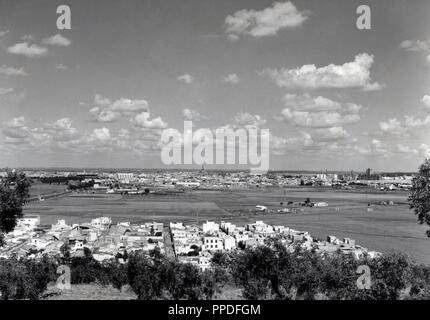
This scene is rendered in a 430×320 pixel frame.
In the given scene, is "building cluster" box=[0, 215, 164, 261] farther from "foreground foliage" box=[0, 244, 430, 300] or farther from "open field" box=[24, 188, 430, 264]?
"foreground foliage" box=[0, 244, 430, 300]

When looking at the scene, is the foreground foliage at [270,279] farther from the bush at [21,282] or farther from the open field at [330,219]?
the open field at [330,219]

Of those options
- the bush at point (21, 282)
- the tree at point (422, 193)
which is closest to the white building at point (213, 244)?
the bush at point (21, 282)

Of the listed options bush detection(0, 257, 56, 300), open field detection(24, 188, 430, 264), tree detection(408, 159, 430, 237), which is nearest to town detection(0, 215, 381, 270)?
open field detection(24, 188, 430, 264)

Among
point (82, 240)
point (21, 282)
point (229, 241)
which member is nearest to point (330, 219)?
point (229, 241)

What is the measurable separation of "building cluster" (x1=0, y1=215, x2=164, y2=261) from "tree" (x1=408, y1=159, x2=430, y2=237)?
1171cm

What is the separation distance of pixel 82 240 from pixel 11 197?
1432cm

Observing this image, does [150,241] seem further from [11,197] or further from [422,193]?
[422,193]

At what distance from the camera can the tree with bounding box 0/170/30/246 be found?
7462mm

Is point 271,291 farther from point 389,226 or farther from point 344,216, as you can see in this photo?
point 344,216

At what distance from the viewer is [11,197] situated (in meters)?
7.48
